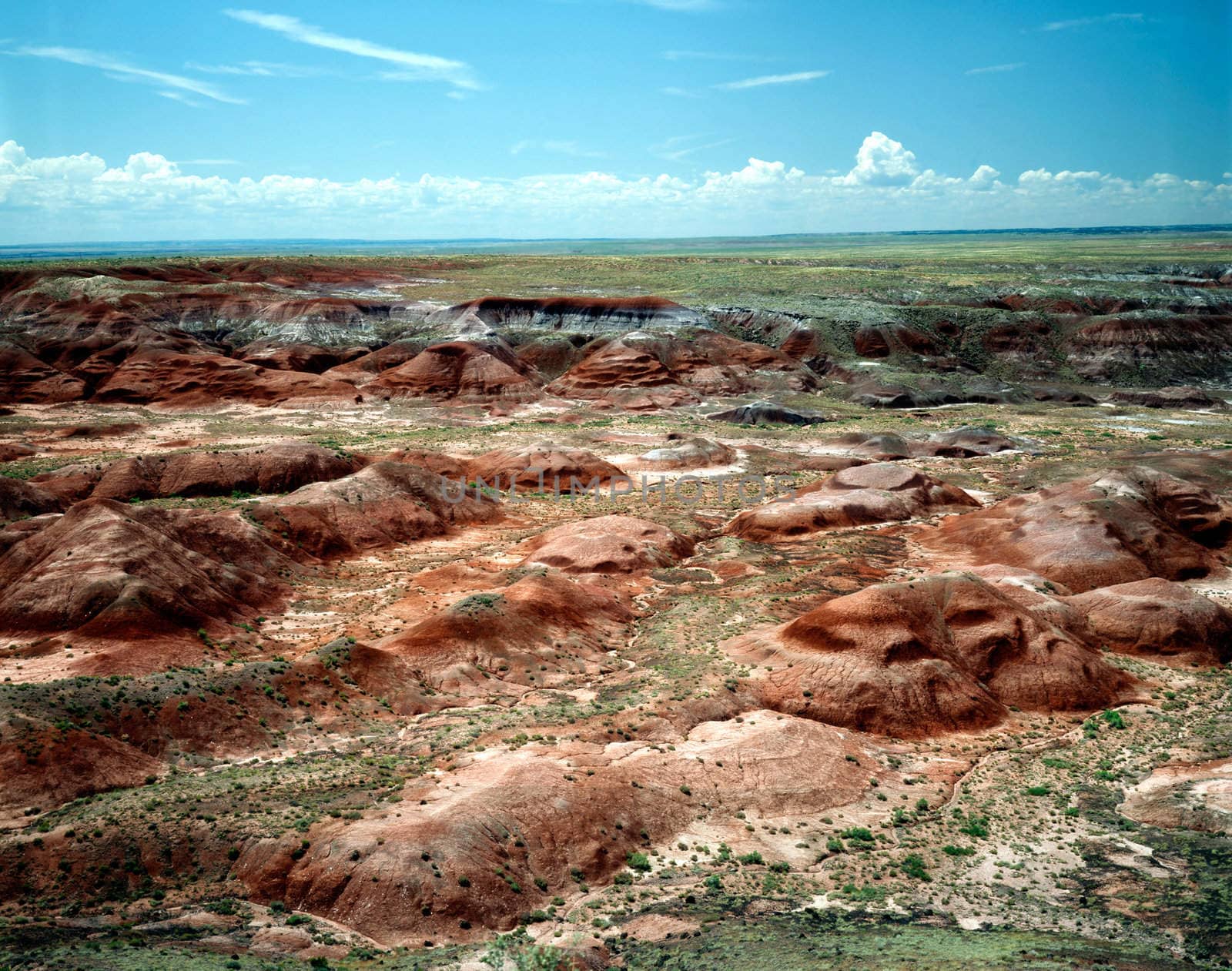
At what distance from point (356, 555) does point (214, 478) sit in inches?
484

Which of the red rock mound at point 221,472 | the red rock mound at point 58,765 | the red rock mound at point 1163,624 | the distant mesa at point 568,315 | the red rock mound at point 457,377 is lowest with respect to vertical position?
the red rock mound at point 1163,624

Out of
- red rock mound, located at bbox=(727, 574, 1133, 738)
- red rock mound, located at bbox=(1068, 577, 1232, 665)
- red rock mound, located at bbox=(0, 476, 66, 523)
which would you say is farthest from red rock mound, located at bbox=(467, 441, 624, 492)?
red rock mound, located at bbox=(1068, 577, 1232, 665)

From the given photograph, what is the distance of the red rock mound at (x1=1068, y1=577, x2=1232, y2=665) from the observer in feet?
111

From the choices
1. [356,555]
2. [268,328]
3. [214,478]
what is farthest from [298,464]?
[268,328]

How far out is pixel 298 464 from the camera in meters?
53.6

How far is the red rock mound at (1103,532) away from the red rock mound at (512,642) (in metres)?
19.9

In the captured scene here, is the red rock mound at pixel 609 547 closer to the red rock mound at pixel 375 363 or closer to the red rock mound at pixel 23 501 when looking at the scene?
the red rock mound at pixel 23 501

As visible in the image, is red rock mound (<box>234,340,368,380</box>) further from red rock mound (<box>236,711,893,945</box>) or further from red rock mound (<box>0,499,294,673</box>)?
red rock mound (<box>236,711,893,945</box>)

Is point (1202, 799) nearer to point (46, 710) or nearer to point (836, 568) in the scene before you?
point (836, 568)

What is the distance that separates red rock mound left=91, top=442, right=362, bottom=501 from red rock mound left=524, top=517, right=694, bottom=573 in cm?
1562

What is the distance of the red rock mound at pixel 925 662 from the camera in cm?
2853

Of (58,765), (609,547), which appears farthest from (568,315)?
(58,765)

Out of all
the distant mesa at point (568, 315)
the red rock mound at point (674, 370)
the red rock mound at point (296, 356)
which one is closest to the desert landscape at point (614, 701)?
the red rock mound at point (674, 370)

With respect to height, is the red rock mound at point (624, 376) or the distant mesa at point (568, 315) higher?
the distant mesa at point (568, 315)
